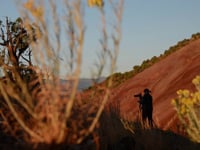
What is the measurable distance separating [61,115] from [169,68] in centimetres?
2818

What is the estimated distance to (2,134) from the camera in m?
6.78

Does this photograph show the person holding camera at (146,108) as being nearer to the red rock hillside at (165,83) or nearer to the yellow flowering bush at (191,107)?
the yellow flowering bush at (191,107)

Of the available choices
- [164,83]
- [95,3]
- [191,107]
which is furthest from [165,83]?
[95,3]

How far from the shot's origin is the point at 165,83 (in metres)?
28.8

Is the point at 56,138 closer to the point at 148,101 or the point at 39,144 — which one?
the point at 39,144

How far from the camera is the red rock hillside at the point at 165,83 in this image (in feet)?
80.0

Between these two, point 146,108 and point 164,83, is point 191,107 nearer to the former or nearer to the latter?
point 146,108

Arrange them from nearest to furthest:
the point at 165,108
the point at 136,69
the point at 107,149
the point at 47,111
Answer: the point at 47,111, the point at 107,149, the point at 165,108, the point at 136,69

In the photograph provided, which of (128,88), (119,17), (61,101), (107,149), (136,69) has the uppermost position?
(136,69)

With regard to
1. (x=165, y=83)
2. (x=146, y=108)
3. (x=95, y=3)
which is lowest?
(x=146, y=108)

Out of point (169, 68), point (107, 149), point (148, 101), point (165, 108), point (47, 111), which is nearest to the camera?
point (47, 111)

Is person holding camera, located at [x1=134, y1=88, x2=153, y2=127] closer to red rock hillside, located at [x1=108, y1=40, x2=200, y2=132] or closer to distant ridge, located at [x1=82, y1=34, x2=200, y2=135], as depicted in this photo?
red rock hillside, located at [x1=108, y1=40, x2=200, y2=132]

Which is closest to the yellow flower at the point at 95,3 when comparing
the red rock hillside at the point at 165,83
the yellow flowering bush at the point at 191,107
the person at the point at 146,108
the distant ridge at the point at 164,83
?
the yellow flowering bush at the point at 191,107

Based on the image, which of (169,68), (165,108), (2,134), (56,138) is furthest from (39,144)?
(169,68)
